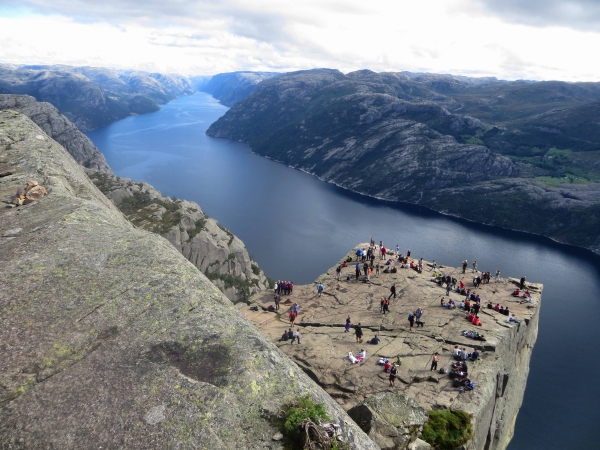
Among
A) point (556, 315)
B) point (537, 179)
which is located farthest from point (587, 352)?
point (537, 179)

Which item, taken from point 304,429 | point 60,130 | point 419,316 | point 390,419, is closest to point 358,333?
point 419,316

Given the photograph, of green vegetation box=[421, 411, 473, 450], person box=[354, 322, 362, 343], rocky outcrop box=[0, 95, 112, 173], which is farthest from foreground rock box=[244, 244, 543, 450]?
rocky outcrop box=[0, 95, 112, 173]

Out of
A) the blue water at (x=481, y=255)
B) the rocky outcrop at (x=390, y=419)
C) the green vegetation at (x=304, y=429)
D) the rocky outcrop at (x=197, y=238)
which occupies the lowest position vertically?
the blue water at (x=481, y=255)

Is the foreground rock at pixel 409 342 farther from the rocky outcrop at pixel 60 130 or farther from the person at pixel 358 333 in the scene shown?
the rocky outcrop at pixel 60 130

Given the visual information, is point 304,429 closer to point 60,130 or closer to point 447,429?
point 447,429

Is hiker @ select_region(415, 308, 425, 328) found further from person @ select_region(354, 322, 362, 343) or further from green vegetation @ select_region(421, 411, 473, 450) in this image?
green vegetation @ select_region(421, 411, 473, 450)

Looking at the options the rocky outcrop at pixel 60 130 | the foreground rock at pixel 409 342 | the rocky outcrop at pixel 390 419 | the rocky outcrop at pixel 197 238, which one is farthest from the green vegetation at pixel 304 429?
the rocky outcrop at pixel 60 130
